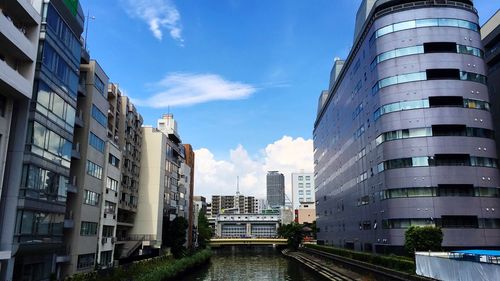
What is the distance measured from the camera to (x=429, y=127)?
6047cm

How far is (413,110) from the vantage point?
61.6 meters

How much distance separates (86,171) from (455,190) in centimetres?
5067

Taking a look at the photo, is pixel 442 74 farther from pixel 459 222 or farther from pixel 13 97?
pixel 13 97

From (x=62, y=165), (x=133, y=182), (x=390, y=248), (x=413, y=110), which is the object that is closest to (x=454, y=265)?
(x=390, y=248)

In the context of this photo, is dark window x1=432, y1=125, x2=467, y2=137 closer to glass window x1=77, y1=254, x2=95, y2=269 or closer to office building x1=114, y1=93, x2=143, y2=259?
office building x1=114, y1=93, x2=143, y2=259

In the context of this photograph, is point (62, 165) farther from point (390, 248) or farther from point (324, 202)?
point (324, 202)

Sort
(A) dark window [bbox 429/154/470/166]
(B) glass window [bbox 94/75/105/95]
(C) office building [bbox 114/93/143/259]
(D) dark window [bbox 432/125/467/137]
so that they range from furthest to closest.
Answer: (C) office building [bbox 114/93/143/259]
(D) dark window [bbox 432/125/467/137]
(A) dark window [bbox 429/154/470/166]
(B) glass window [bbox 94/75/105/95]

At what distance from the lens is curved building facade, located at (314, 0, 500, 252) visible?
193 feet

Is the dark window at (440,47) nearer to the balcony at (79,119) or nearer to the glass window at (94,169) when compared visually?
the balcony at (79,119)

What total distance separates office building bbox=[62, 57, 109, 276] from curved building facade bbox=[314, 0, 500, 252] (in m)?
42.1

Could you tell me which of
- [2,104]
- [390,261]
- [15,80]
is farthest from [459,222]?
[2,104]

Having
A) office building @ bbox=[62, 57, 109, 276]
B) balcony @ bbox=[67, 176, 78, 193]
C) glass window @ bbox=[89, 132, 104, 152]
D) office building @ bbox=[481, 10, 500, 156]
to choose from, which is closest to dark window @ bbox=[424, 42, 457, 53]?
office building @ bbox=[481, 10, 500, 156]

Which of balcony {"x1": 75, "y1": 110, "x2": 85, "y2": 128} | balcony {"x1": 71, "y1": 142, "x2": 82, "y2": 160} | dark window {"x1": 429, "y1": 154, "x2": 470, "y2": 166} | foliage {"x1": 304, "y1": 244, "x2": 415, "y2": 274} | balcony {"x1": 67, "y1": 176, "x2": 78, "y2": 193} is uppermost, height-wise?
balcony {"x1": 75, "y1": 110, "x2": 85, "y2": 128}

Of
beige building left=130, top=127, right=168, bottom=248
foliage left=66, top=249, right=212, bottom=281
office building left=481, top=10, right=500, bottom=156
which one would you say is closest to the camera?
foliage left=66, top=249, right=212, bottom=281
